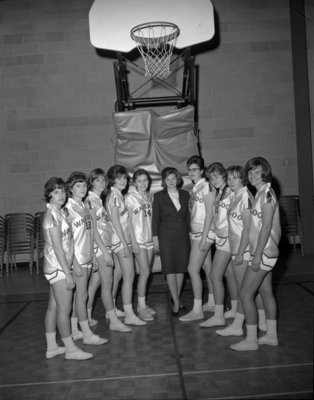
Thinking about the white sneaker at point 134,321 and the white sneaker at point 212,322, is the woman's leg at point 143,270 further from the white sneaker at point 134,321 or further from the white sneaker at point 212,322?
the white sneaker at point 212,322

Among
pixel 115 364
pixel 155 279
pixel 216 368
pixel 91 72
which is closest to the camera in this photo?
pixel 216 368

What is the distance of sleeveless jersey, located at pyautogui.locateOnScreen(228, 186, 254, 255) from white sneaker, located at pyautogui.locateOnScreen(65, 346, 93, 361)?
1.44 meters

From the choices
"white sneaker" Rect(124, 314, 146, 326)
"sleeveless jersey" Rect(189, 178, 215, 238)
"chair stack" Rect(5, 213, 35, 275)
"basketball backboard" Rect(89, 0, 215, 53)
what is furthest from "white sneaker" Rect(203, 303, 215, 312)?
"chair stack" Rect(5, 213, 35, 275)

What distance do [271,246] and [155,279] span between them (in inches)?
136

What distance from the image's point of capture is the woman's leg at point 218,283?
13.0 feet

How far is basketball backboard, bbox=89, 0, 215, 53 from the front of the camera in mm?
5992

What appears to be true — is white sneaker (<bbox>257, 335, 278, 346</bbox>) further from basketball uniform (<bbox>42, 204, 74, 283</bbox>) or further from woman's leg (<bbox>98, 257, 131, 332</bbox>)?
basketball uniform (<bbox>42, 204, 74, 283</bbox>)

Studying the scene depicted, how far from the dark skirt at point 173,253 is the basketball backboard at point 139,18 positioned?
306 centimetres

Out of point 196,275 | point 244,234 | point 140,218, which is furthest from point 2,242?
point 244,234

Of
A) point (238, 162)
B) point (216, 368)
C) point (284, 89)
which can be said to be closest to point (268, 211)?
point (216, 368)

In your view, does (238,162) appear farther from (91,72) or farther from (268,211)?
(268,211)

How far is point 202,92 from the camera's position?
8.13 metres

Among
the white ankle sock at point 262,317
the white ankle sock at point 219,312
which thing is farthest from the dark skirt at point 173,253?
the white ankle sock at point 262,317

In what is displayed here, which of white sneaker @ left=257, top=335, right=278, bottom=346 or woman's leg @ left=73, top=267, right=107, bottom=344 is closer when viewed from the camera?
white sneaker @ left=257, top=335, right=278, bottom=346
